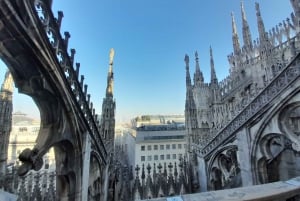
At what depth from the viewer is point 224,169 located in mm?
11266

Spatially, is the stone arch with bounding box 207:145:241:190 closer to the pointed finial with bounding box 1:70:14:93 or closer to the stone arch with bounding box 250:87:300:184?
the stone arch with bounding box 250:87:300:184

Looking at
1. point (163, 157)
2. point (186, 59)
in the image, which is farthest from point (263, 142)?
point (163, 157)

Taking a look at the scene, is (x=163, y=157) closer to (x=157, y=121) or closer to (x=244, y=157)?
(x=157, y=121)

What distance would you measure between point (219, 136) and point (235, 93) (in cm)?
1646

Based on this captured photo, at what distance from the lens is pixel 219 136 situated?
11.1 m

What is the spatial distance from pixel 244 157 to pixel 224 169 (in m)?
2.08

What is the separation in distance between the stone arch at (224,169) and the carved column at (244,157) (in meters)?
0.80

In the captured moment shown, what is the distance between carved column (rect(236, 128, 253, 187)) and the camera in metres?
9.20

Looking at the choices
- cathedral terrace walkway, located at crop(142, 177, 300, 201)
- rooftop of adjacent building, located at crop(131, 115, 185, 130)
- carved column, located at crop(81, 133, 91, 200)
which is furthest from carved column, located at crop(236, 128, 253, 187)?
rooftop of adjacent building, located at crop(131, 115, 185, 130)

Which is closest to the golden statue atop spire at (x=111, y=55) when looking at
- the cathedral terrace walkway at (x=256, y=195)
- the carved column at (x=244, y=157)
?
the carved column at (x=244, y=157)

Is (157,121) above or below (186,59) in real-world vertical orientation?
above

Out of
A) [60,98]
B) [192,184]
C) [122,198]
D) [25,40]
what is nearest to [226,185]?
[192,184]

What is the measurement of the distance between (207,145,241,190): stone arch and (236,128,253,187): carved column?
2.62 ft

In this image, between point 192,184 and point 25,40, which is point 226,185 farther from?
point 25,40
